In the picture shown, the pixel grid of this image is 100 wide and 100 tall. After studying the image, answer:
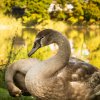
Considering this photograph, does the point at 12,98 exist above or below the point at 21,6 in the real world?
above

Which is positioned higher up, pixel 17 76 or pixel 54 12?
pixel 17 76

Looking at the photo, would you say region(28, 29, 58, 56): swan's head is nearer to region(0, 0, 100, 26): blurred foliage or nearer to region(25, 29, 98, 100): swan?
region(25, 29, 98, 100): swan

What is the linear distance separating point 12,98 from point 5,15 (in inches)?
1750

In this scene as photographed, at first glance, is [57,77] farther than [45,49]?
No

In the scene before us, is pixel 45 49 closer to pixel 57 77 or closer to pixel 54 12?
pixel 57 77

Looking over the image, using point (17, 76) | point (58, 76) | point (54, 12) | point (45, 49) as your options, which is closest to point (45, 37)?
point (58, 76)

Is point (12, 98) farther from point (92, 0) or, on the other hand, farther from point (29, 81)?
point (92, 0)

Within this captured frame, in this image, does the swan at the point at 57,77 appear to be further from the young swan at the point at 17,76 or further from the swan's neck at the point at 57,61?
the young swan at the point at 17,76

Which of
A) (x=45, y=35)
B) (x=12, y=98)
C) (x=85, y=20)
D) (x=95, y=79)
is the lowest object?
(x=85, y=20)

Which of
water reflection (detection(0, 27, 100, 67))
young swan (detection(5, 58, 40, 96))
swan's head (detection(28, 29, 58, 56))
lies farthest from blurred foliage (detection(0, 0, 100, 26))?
swan's head (detection(28, 29, 58, 56))

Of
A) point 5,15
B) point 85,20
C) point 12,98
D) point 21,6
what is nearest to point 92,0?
point 85,20

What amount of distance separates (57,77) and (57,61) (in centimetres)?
21

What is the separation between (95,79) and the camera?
7.24m

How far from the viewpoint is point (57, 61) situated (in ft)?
22.9
